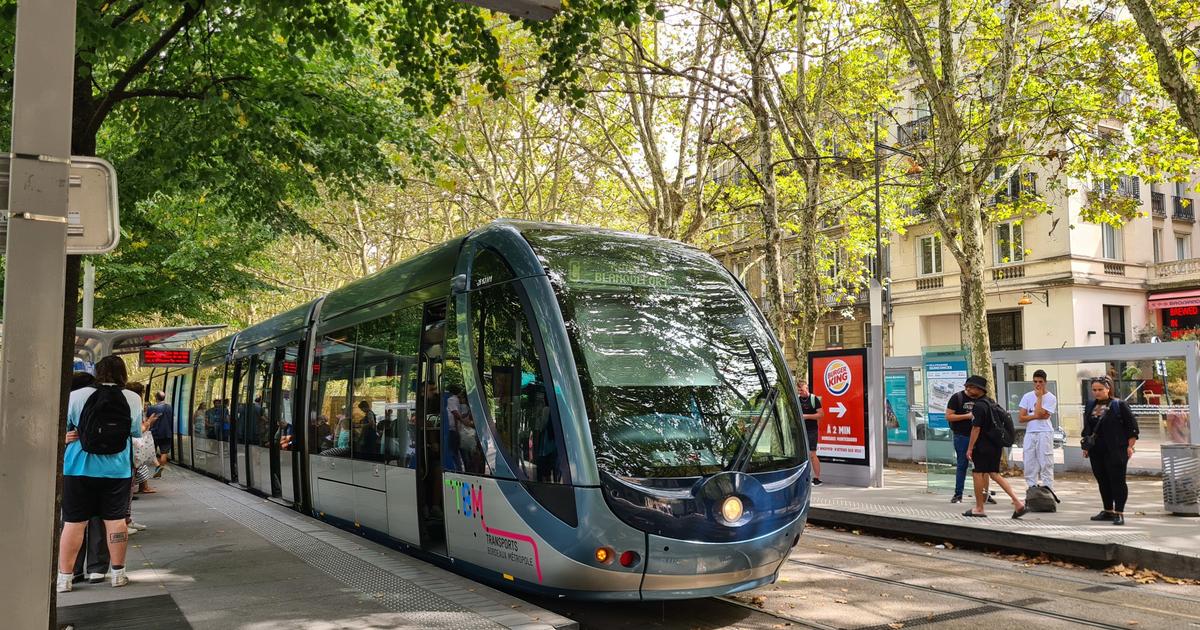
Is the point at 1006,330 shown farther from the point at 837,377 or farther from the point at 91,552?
the point at 91,552

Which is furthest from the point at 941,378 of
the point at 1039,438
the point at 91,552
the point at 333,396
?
the point at 91,552

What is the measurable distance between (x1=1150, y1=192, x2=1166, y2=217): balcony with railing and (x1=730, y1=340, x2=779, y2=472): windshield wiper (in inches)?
1367

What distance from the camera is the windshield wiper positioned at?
6.23 m

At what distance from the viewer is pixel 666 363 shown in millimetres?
6469

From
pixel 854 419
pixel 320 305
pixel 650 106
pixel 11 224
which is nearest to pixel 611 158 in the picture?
pixel 650 106

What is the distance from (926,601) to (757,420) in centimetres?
209

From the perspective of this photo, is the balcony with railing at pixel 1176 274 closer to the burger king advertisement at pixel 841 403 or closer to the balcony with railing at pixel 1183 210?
the balcony with railing at pixel 1183 210

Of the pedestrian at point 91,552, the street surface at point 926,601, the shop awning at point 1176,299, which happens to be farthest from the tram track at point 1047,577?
the shop awning at point 1176,299

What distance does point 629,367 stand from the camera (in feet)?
20.9

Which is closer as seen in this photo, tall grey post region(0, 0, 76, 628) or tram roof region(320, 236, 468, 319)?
tall grey post region(0, 0, 76, 628)

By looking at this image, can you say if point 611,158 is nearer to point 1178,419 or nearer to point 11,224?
point 1178,419

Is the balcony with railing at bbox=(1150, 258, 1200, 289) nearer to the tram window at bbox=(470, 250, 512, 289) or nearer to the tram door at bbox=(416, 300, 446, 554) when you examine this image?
the tram door at bbox=(416, 300, 446, 554)

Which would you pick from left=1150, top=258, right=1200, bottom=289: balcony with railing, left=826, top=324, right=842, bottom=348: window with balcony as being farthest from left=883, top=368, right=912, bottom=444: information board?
left=826, top=324, right=842, bottom=348: window with balcony

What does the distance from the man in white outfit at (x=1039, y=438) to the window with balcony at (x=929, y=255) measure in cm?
2545
